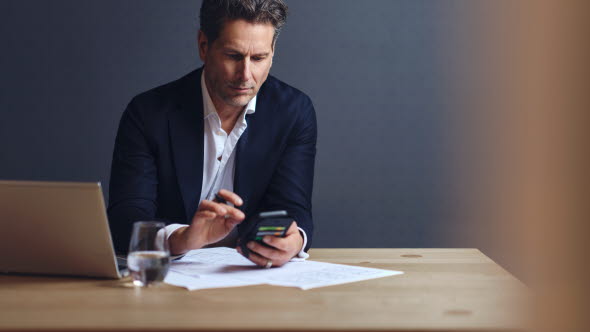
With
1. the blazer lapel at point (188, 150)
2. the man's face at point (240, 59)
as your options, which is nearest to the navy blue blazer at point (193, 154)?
the blazer lapel at point (188, 150)

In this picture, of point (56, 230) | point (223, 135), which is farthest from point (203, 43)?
point (56, 230)

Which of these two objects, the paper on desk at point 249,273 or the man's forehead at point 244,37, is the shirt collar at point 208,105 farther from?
the paper on desk at point 249,273

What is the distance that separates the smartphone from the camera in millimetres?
1499

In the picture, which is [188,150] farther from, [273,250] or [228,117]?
[273,250]

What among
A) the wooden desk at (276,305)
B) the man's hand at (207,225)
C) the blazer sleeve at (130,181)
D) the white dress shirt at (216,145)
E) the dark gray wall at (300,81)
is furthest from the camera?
the dark gray wall at (300,81)

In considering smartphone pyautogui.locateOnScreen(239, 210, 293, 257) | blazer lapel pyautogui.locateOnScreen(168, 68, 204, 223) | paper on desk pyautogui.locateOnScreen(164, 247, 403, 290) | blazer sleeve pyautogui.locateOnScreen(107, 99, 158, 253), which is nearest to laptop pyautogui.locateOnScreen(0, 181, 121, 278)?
paper on desk pyautogui.locateOnScreen(164, 247, 403, 290)

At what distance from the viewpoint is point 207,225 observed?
62.5 inches

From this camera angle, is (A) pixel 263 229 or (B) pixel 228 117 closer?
(A) pixel 263 229

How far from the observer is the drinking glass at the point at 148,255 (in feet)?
4.31

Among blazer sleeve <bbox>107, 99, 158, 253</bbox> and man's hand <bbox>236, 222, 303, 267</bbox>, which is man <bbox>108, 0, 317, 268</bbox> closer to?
blazer sleeve <bbox>107, 99, 158, 253</bbox>

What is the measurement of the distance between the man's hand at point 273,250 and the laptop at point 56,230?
12.0 inches

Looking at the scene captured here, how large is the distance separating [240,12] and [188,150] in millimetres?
460

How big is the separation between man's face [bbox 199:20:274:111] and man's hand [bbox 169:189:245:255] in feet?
1.89

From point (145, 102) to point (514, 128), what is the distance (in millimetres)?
1845
